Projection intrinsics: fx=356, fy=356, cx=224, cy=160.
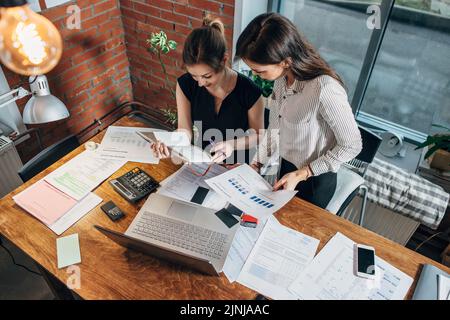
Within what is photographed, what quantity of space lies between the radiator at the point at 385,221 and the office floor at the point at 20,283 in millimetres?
1907

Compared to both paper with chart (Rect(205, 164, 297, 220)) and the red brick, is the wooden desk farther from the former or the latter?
the red brick

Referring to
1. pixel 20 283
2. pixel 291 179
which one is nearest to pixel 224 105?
pixel 291 179

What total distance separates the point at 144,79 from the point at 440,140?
7.28 ft

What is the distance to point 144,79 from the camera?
3012mm

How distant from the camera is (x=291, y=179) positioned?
1514 mm

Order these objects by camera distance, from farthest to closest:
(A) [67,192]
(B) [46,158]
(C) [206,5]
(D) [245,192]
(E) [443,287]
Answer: (C) [206,5]
(B) [46,158]
(A) [67,192]
(D) [245,192]
(E) [443,287]

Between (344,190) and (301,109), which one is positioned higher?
(301,109)

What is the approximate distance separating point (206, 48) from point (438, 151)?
1472 mm

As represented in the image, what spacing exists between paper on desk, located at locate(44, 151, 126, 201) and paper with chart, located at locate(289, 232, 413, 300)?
964mm

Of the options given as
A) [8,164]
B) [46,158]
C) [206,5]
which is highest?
[206,5]

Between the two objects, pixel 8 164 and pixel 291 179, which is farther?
pixel 8 164

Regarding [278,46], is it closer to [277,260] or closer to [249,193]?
[249,193]

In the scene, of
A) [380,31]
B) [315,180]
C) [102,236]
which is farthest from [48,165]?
[380,31]

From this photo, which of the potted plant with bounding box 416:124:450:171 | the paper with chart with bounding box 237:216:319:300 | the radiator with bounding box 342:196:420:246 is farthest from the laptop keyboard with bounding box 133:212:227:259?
the potted plant with bounding box 416:124:450:171
